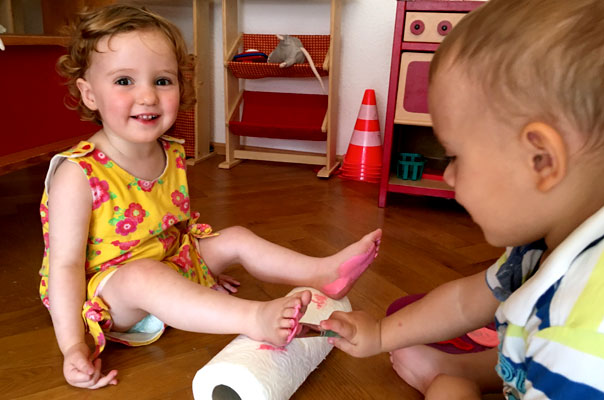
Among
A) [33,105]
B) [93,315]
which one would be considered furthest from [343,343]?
[33,105]

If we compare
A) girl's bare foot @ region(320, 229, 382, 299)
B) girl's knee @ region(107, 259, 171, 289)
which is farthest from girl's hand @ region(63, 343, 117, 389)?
girl's bare foot @ region(320, 229, 382, 299)

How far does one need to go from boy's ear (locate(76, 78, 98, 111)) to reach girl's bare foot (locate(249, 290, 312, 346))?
0.46 metres

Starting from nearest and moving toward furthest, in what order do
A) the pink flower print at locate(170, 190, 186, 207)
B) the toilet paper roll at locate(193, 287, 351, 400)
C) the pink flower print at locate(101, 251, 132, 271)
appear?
the toilet paper roll at locate(193, 287, 351, 400), the pink flower print at locate(101, 251, 132, 271), the pink flower print at locate(170, 190, 186, 207)

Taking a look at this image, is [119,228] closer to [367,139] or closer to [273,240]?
[273,240]

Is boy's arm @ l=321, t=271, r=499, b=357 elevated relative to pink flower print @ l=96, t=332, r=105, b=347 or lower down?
elevated

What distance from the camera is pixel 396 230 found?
4.50 feet

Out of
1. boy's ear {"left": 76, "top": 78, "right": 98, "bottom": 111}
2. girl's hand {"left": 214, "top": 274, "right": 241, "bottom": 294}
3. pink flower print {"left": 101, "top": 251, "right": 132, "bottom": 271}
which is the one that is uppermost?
boy's ear {"left": 76, "top": 78, "right": 98, "bottom": 111}

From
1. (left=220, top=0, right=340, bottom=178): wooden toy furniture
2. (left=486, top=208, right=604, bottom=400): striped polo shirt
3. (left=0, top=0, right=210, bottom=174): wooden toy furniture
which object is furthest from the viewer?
(left=220, top=0, right=340, bottom=178): wooden toy furniture

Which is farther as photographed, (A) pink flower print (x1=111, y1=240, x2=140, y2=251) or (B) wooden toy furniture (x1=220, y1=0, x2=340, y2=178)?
(B) wooden toy furniture (x1=220, y1=0, x2=340, y2=178)

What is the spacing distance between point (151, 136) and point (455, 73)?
21.3 inches

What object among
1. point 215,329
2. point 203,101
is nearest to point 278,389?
point 215,329

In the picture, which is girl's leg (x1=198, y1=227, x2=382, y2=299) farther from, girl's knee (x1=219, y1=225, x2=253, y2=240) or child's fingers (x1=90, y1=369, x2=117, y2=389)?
child's fingers (x1=90, y1=369, x2=117, y2=389)

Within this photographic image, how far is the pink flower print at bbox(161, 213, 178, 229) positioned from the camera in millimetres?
867

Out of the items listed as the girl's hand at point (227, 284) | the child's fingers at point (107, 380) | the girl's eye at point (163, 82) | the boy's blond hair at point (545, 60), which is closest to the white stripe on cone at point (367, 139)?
the girl's hand at point (227, 284)
